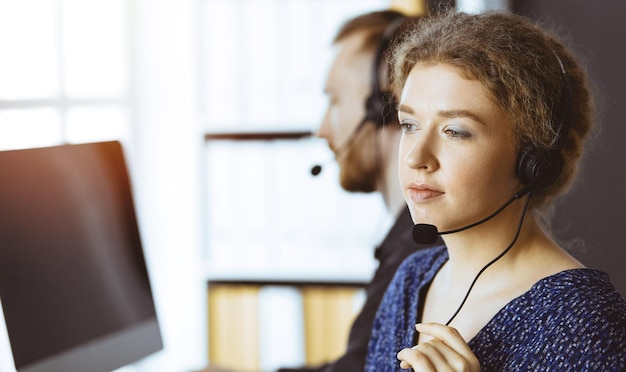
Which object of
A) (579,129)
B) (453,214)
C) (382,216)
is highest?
(579,129)

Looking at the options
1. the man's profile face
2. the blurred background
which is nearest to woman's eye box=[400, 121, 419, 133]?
the man's profile face

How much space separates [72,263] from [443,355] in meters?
0.54

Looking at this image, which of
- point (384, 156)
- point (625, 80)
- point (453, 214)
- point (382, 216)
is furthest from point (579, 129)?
point (382, 216)

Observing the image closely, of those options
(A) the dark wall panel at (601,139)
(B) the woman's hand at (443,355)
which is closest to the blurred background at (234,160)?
(A) the dark wall panel at (601,139)

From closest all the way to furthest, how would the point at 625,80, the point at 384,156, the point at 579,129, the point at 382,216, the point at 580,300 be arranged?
the point at 580,300
the point at 579,129
the point at 384,156
the point at 625,80
the point at 382,216

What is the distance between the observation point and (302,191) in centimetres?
280

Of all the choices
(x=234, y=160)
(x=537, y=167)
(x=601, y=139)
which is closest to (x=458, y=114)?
(x=537, y=167)

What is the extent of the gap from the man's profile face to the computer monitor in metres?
0.70

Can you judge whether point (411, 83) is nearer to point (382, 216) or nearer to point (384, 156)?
point (384, 156)

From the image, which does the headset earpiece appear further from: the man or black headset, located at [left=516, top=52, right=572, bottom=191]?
the man

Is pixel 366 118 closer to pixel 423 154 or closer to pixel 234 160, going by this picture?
pixel 423 154

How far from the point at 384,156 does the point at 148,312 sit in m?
0.75

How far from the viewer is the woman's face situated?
1.14m

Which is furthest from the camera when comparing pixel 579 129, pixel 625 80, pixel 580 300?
pixel 625 80
